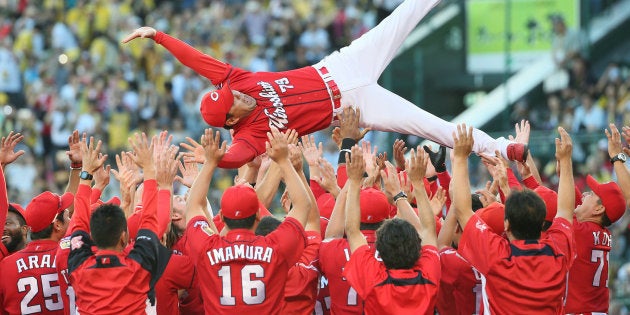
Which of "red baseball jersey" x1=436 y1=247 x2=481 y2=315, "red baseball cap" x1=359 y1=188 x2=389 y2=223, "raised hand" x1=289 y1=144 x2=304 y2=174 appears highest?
"raised hand" x1=289 y1=144 x2=304 y2=174

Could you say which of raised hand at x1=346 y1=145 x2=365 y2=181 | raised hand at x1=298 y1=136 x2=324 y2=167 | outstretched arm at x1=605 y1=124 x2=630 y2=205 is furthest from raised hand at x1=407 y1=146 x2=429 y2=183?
outstretched arm at x1=605 y1=124 x2=630 y2=205

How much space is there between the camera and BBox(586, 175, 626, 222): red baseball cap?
853 centimetres

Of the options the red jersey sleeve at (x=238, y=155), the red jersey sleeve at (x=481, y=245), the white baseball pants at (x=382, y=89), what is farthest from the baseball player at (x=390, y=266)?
the white baseball pants at (x=382, y=89)

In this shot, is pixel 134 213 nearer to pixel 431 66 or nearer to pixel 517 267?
pixel 517 267

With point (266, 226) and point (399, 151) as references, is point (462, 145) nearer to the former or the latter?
point (266, 226)

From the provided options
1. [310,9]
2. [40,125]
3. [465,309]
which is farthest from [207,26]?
[465,309]

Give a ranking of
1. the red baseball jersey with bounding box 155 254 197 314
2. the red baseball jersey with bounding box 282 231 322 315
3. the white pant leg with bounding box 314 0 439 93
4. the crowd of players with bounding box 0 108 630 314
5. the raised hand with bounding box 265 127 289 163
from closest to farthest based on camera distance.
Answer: the crowd of players with bounding box 0 108 630 314
the raised hand with bounding box 265 127 289 163
the red baseball jersey with bounding box 282 231 322 315
the red baseball jersey with bounding box 155 254 197 314
the white pant leg with bounding box 314 0 439 93

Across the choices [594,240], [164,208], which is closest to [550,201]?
[594,240]

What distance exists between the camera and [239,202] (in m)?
7.16

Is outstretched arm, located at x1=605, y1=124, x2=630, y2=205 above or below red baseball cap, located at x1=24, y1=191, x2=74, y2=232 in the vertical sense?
above

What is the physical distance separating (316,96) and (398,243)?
2520 mm

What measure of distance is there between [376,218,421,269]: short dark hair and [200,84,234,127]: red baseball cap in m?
2.19

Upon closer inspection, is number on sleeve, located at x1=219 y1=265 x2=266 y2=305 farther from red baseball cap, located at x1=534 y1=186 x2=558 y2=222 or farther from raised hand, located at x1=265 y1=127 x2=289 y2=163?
red baseball cap, located at x1=534 y1=186 x2=558 y2=222

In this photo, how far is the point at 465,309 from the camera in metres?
8.38
